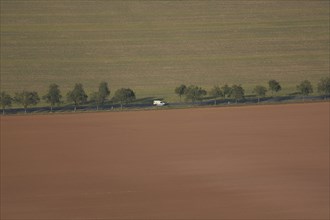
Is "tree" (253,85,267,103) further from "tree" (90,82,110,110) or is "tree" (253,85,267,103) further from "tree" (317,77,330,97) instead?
"tree" (90,82,110,110)

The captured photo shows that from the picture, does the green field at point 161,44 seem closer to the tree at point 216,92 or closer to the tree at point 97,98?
the tree at point 216,92

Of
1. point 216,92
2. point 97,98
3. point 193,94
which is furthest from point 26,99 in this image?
point 216,92

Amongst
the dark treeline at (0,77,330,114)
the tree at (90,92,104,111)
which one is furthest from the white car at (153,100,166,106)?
the tree at (90,92,104,111)

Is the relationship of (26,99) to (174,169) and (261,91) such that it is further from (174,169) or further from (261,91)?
(174,169)

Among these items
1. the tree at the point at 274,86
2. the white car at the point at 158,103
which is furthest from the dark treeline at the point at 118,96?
the white car at the point at 158,103

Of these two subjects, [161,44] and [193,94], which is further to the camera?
[161,44]
